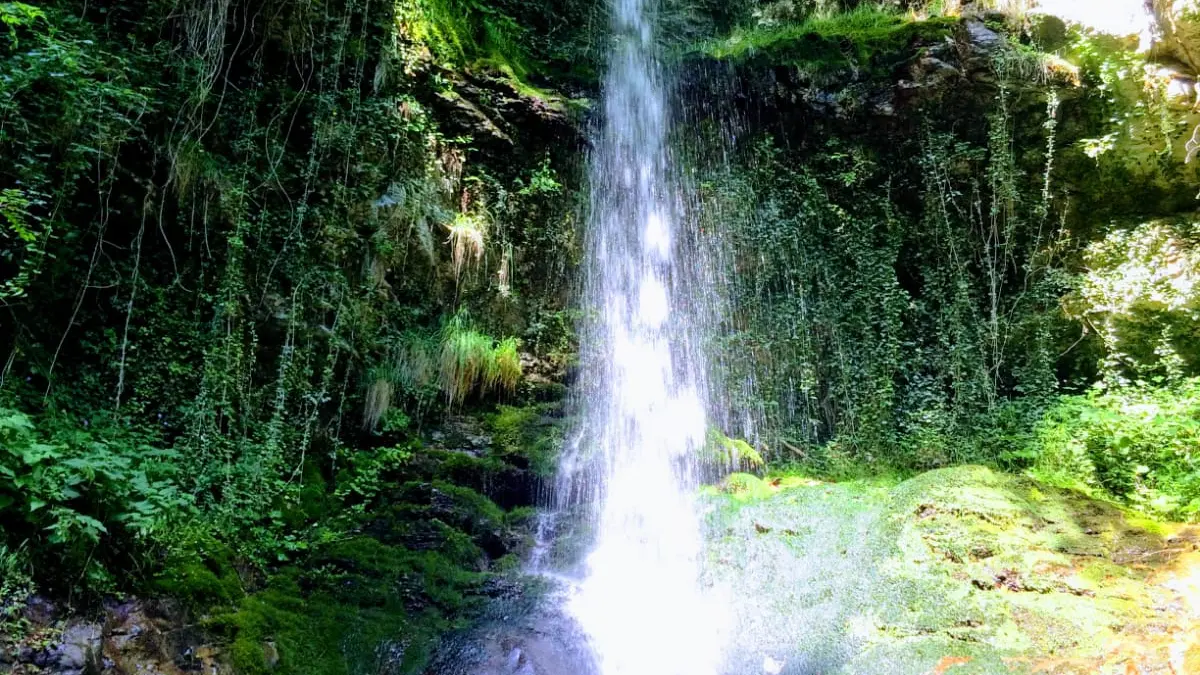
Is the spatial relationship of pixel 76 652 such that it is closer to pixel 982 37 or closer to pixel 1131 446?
pixel 1131 446

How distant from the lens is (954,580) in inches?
168

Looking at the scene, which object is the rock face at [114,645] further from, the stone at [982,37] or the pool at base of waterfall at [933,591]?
the stone at [982,37]

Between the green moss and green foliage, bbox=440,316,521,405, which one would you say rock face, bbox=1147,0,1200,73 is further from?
green foliage, bbox=440,316,521,405

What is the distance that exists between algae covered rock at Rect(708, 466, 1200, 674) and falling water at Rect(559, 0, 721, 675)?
445 millimetres

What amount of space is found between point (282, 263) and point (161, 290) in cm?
100

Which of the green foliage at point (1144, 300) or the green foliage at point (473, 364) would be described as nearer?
the green foliage at point (1144, 300)

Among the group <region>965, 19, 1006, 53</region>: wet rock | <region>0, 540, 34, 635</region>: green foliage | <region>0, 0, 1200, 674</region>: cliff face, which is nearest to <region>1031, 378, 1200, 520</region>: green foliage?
<region>0, 0, 1200, 674</region>: cliff face

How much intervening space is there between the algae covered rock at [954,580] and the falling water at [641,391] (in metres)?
0.45

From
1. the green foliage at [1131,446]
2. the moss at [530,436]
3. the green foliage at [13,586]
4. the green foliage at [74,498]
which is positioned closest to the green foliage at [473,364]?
the moss at [530,436]

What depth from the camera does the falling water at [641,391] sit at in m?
4.76

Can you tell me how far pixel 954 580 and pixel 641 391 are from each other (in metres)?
4.13

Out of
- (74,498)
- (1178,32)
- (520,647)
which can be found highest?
(1178,32)

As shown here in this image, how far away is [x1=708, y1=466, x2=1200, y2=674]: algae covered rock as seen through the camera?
11.8 ft

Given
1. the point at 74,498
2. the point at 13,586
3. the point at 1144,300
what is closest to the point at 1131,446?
the point at 1144,300
